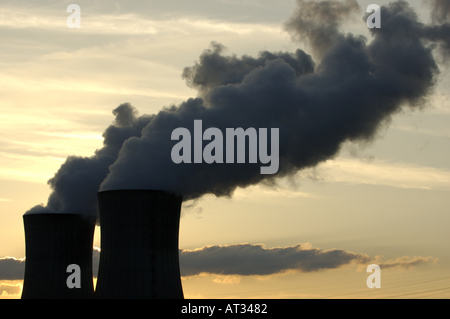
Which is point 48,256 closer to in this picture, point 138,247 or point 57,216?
point 57,216

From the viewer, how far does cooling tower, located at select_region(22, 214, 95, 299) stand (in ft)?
97.3

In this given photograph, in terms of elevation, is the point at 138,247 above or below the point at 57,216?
below

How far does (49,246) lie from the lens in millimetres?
29656

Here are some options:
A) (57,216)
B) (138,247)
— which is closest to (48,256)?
(57,216)

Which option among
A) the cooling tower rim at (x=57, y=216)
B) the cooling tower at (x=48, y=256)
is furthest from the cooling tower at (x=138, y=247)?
the cooling tower rim at (x=57, y=216)

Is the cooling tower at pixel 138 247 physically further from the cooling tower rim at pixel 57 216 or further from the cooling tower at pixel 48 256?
the cooling tower rim at pixel 57 216

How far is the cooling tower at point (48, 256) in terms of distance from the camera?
2966cm

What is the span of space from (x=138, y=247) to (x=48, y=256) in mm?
7952

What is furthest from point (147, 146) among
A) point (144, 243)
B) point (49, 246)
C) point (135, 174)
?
point (49, 246)

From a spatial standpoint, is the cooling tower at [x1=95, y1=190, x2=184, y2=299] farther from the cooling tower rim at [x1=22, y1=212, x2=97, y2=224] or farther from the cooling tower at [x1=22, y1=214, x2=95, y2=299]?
the cooling tower rim at [x1=22, y1=212, x2=97, y2=224]

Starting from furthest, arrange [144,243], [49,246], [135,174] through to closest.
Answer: [49,246], [135,174], [144,243]

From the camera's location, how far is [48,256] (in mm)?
29688
